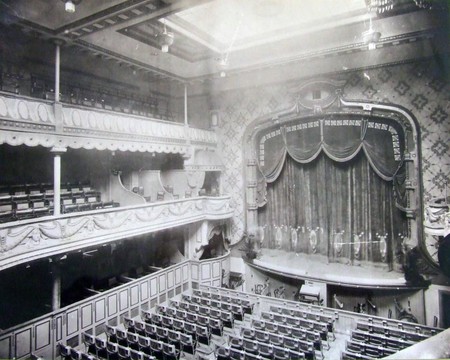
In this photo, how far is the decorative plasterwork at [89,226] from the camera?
8.59 metres

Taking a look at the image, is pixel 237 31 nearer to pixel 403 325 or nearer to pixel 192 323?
pixel 192 323

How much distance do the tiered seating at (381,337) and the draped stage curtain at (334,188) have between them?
4.08 metres

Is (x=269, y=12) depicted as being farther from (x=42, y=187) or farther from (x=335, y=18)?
(x=42, y=187)

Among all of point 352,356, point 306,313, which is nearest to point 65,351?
point 306,313

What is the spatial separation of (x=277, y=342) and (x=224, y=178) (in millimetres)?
9829

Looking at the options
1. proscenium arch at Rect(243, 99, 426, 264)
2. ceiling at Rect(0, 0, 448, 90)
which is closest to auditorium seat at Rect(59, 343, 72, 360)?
ceiling at Rect(0, 0, 448, 90)

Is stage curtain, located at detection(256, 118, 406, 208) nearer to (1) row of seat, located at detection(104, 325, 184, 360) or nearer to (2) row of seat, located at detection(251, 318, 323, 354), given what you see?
(2) row of seat, located at detection(251, 318, 323, 354)

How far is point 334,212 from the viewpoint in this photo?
53.2 feet

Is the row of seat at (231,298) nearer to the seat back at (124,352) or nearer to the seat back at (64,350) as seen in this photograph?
the seat back at (124,352)

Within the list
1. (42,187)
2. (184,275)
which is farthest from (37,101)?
(184,275)

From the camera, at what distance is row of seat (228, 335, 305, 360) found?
891 centimetres

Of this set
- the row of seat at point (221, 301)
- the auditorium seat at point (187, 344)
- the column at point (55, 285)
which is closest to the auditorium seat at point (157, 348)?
the auditorium seat at point (187, 344)

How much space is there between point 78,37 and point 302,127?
1033cm

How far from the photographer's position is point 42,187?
13.0 m
